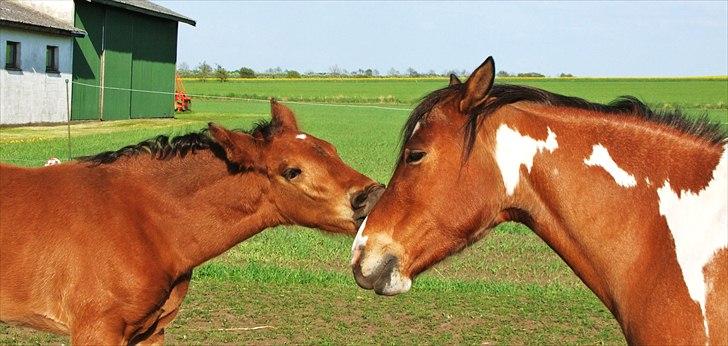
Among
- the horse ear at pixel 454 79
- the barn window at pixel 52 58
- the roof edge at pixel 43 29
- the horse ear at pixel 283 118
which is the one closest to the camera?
the horse ear at pixel 454 79

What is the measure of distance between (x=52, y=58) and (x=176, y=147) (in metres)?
32.9

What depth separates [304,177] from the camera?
20.2ft

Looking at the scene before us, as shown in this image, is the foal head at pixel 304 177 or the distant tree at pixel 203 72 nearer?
the foal head at pixel 304 177

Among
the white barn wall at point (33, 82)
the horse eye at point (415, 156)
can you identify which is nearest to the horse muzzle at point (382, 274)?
the horse eye at point (415, 156)

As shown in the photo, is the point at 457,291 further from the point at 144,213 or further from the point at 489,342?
→ the point at 144,213

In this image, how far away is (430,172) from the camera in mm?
4102

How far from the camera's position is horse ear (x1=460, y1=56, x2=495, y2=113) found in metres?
3.96

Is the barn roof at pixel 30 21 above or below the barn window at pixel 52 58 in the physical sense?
above

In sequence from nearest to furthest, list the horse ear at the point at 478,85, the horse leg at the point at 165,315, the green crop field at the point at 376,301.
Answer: the horse ear at the point at 478,85 < the horse leg at the point at 165,315 < the green crop field at the point at 376,301

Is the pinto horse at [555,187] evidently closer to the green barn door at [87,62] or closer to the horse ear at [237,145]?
the horse ear at [237,145]

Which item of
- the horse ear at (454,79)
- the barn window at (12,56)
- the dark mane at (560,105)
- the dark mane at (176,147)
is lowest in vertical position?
the dark mane at (176,147)

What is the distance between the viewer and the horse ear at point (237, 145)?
19.9 feet

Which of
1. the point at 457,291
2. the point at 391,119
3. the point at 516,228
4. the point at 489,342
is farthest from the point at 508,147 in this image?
the point at 391,119

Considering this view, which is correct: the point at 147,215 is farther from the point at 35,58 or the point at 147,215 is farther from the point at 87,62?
the point at 87,62
